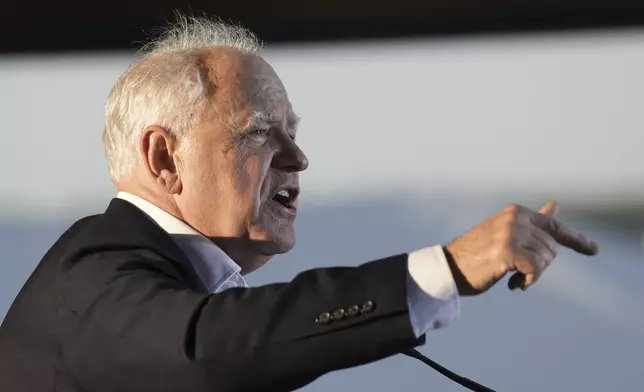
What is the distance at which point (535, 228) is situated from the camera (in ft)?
2.88

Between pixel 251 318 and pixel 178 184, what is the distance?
0.52 meters

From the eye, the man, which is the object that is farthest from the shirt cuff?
the eye

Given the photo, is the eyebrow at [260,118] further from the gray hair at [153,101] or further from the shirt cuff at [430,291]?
the shirt cuff at [430,291]

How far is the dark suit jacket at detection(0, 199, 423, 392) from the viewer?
0.91 m

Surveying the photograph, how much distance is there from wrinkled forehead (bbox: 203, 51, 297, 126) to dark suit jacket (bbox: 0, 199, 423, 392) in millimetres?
374

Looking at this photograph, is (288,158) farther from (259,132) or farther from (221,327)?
(221,327)

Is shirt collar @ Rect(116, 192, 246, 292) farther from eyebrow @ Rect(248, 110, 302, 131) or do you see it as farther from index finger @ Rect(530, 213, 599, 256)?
index finger @ Rect(530, 213, 599, 256)

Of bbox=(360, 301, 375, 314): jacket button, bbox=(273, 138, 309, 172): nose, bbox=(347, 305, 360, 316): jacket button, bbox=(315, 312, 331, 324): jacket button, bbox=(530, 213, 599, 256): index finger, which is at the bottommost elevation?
bbox=(315, 312, 331, 324): jacket button

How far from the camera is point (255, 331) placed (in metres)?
0.92

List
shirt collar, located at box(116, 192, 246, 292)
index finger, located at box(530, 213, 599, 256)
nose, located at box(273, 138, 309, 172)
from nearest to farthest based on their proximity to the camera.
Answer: index finger, located at box(530, 213, 599, 256) → shirt collar, located at box(116, 192, 246, 292) → nose, located at box(273, 138, 309, 172)

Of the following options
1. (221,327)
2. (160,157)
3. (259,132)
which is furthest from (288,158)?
(221,327)

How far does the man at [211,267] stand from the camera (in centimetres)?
90

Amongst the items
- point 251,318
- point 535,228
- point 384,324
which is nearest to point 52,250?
point 251,318

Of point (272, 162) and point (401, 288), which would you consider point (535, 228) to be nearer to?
point (401, 288)
